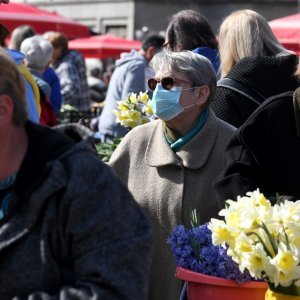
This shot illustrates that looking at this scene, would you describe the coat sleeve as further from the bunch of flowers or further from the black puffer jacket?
the black puffer jacket

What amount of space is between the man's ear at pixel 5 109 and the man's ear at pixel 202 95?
2.42 metres

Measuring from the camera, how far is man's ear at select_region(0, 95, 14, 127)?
8.83ft

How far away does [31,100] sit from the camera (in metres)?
4.91

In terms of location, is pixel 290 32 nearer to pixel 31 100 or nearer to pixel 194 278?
pixel 31 100

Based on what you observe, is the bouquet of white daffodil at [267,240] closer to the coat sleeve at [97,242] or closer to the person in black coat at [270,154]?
the person in black coat at [270,154]

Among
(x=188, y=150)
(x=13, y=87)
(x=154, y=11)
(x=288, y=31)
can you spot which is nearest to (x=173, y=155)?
(x=188, y=150)

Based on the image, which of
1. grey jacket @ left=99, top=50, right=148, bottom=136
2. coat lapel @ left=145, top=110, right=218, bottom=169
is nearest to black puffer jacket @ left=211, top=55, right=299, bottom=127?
coat lapel @ left=145, top=110, right=218, bottom=169

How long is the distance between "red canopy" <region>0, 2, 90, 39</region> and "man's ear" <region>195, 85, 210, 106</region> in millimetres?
7944

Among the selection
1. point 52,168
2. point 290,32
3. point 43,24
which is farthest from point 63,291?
point 43,24

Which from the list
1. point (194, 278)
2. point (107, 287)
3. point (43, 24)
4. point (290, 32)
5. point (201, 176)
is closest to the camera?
point (107, 287)

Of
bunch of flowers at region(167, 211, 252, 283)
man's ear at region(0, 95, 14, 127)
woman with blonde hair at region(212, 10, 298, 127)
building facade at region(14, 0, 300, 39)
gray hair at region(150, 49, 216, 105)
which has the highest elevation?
man's ear at region(0, 95, 14, 127)

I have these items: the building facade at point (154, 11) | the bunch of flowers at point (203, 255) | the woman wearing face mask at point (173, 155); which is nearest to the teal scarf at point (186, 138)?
the woman wearing face mask at point (173, 155)

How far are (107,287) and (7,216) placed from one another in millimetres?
319

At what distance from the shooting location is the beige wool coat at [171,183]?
4.87 m
